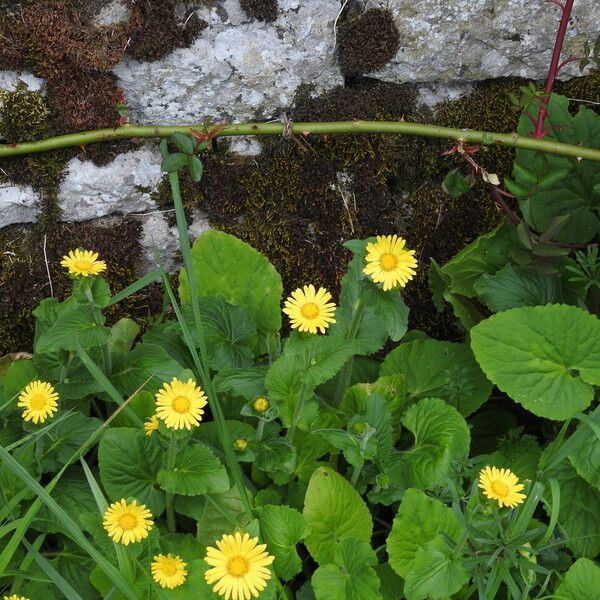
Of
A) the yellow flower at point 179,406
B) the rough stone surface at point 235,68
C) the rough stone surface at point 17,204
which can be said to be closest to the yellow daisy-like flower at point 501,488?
the yellow flower at point 179,406

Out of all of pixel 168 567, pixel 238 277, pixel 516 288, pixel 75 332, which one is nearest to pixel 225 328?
pixel 238 277

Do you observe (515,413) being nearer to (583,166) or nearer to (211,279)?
(583,166)

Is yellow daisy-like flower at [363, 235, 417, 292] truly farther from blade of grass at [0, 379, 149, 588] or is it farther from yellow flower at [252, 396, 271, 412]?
blade of grass at [0, 379, 149, 588]

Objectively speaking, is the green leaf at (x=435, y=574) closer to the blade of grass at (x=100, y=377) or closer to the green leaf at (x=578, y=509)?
the green leaf at (x=578, y=509)

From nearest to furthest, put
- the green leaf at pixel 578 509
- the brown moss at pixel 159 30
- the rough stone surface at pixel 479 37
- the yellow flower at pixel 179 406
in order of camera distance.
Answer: the yellow flower at pixel 179 406 → the green leaf at pixel 578 509 → the brown moss at pixel 159 30 → the rough stone surface at pixel 479 37

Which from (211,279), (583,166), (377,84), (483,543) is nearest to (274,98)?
(377,84)

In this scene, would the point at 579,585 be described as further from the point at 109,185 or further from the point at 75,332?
the point at 109,185
